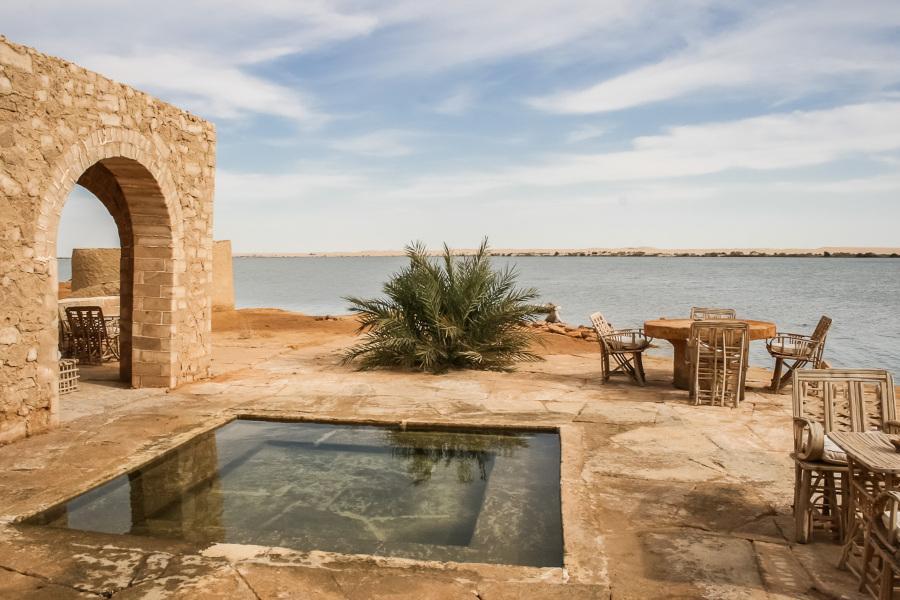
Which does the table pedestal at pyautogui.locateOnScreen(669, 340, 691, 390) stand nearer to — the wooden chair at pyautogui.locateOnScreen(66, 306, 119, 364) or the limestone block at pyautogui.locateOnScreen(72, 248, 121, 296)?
the wooden chair at pyautogui.locateOnScreen(66, 306, 119, 364)

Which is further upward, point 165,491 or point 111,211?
point 111,211

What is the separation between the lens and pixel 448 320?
962 centimetres

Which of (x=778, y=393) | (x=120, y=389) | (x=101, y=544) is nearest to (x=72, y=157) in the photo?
(x=120, y=389)

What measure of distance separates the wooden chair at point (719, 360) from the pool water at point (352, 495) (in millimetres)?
2192

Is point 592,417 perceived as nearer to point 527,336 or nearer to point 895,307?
point 527,336

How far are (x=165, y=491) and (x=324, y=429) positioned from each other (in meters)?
1.79

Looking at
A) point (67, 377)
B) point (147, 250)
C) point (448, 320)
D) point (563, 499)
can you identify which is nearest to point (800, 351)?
point (448, 320)

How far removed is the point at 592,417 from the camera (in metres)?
6.63

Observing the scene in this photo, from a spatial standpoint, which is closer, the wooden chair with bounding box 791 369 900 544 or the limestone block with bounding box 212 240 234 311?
the wooden chair with bounding box 791 369 900 544

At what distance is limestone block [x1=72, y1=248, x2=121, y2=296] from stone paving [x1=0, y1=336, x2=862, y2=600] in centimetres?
1136

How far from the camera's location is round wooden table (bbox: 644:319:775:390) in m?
7.62

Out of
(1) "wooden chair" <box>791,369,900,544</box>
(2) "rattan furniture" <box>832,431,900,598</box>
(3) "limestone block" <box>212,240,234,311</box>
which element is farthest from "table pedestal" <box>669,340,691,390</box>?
(3) "limestone block" <box>212,240,234,311</box>

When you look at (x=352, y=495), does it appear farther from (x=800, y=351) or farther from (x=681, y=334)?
(x=800, y=351)

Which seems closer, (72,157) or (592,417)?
(72,157)
